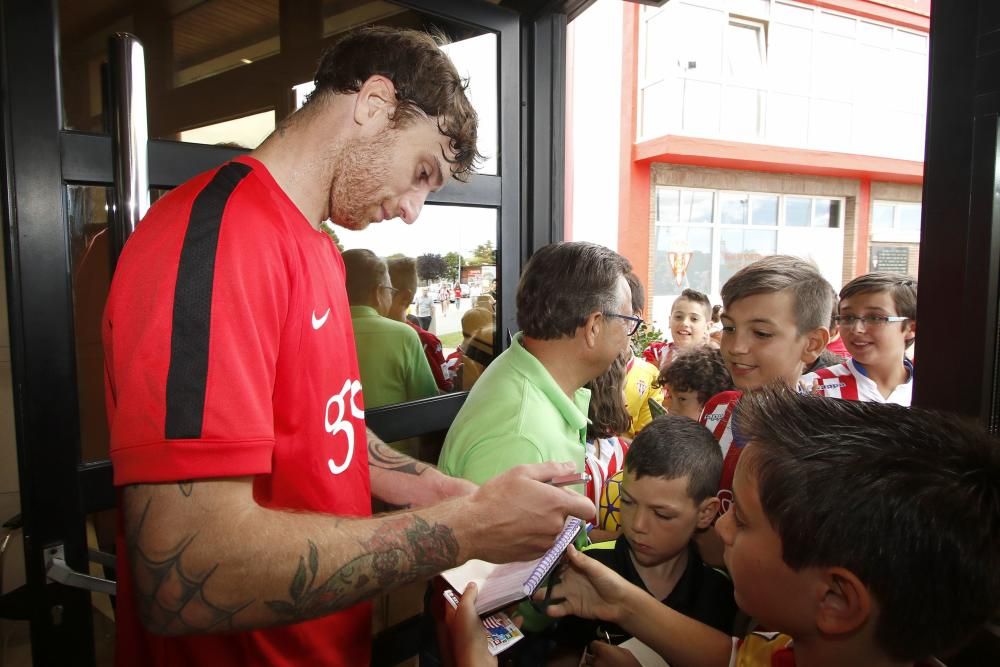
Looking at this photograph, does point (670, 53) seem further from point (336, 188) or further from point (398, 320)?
point (336, 188)

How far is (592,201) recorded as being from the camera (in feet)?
30.9

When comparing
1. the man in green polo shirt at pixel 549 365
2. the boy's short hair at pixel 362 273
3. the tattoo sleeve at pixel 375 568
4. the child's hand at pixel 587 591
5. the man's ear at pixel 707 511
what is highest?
the boy's short hair at pixel 362 273

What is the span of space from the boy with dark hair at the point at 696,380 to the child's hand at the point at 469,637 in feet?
5.51

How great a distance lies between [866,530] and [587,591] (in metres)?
0.67

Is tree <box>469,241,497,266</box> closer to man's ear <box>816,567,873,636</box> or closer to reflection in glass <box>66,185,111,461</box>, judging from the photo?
reflection in glass <box>66,185,111,461</box>

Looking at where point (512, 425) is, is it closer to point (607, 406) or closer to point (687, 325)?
point (607, 406)

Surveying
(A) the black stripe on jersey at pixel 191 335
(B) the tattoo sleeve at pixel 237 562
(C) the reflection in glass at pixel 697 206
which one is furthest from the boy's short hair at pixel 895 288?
(C) the reflection in glass at pixel 697 206

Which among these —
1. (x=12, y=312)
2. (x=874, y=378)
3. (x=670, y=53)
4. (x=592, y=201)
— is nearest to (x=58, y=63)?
(x=12, y=312)

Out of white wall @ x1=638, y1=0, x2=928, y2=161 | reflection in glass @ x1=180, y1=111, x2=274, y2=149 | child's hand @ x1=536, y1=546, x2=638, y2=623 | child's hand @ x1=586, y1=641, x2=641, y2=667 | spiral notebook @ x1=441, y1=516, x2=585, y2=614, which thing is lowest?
child's hand @ x1=586, y1=641, x2=641, y2=667

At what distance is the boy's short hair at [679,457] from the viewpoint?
1.63 meters

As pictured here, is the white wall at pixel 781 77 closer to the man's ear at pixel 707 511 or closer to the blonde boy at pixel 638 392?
the blonde boy at pixel 638 392

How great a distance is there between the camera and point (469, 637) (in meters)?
1.09

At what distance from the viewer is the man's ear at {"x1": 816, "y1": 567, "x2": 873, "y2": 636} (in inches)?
35.4

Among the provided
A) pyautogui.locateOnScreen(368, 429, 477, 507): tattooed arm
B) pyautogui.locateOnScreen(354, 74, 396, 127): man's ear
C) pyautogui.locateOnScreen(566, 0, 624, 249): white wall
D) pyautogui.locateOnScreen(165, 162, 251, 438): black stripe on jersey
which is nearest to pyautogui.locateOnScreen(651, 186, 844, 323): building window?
pyautogui.locateOnScreen(566, 0, 624, 249): white wall
